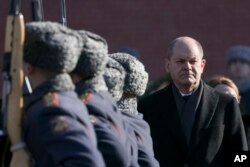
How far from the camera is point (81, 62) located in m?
4.47

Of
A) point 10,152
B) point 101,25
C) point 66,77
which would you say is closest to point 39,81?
point 66,77

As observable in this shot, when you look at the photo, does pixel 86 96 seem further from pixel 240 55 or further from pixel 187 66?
pixel 240 55

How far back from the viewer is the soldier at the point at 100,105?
4.44 m

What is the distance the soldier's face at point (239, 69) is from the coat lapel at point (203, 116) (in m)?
2.73

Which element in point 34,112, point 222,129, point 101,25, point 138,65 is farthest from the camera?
point 101,25

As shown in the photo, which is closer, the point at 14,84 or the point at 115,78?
the point at 14,84

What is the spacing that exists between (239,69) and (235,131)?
293 cm

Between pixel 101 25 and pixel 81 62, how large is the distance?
26.0 feet

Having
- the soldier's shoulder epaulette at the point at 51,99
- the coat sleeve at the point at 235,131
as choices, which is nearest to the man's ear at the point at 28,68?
the soldier's shoulder epaulette at the point at 51,99

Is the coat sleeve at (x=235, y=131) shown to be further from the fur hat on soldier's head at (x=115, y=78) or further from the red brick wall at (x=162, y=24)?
the red brick wall at (x=162, y=24)

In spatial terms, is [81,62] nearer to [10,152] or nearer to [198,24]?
[10,152]

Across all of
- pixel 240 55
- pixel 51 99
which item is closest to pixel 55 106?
pixel 51 99

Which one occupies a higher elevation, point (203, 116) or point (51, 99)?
point (51, 99)

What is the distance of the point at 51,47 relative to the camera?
424cm
